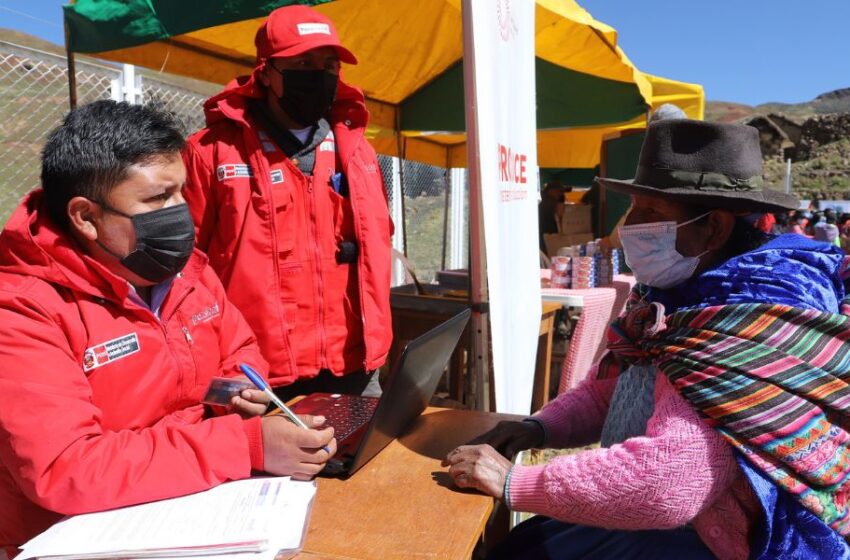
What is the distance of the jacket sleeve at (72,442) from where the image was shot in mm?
1111

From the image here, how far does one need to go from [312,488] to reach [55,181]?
85 centimetres

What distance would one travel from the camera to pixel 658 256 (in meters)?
1.62

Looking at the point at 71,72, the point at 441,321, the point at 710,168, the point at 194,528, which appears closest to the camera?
the point at 194,528

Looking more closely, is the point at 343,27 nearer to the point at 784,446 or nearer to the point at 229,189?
the point at 229,189

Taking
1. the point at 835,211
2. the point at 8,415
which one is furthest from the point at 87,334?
the point at 835,211

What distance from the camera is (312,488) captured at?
1272mm

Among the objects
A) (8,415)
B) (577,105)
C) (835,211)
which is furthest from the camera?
(835,211)

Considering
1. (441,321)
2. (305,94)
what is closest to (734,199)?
(305,94)

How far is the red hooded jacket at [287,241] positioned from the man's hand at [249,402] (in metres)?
0.74

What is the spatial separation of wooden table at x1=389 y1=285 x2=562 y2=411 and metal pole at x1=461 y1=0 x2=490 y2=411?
0.66 metres

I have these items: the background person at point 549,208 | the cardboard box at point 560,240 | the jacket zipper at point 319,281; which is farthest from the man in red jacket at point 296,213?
the background person at point 549,208

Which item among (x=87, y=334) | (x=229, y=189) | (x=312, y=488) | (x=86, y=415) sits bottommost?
(x=312, y=488)

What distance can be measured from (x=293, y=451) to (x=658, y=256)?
3.27 feet

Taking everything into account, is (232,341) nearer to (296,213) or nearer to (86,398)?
(86,398)
